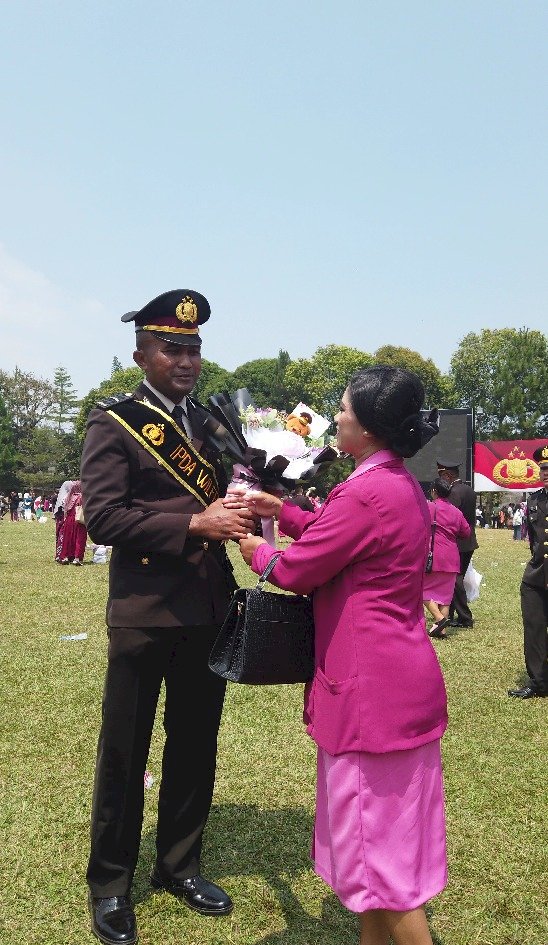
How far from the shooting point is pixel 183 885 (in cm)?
368

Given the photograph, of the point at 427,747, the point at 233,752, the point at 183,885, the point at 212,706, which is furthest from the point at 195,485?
the point at 233,752

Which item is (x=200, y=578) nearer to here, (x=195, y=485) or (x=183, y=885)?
(x=195, y=485)

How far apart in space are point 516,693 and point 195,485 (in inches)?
202

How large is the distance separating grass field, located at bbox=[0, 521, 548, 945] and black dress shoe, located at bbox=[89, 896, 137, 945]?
75 mm

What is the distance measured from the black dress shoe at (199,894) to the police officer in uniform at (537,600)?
15.0 feet

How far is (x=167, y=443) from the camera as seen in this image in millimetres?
3434

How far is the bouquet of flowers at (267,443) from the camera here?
121 inches

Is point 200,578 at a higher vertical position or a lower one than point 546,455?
lower

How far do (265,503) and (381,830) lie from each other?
3.86 ft

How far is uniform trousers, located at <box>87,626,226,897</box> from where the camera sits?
135 inches

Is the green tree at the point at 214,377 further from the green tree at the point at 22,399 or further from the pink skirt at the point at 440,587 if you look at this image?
the pink skirt at the point at 440,587

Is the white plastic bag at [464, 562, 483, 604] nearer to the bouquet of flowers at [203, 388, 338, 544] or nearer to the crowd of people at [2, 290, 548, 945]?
the crowd of people at [2, 290, 548, 945]

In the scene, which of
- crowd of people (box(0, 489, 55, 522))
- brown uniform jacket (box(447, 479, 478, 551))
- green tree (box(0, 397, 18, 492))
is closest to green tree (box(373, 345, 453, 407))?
crowd of people (box(0, 489, 55, 522))

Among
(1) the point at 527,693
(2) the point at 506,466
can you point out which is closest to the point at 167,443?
(1) the point at 527,693
